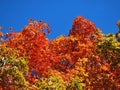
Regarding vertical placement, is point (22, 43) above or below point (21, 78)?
above

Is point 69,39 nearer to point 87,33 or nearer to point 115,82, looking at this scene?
point 87,33

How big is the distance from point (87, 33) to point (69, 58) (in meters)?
9.39

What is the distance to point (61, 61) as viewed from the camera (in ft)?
139

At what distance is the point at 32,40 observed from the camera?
134 feet

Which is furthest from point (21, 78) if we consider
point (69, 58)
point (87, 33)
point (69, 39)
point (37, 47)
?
point (87, 33)

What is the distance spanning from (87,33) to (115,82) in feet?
74.0

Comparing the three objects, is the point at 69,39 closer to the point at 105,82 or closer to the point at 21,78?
the point at 105,82

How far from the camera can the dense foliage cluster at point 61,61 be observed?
22172 millimetres

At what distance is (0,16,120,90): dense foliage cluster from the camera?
72.7 feet

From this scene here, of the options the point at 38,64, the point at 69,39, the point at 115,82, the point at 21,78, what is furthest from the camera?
the point at 69,39

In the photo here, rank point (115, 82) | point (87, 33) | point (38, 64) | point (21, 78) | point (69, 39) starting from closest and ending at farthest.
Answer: point (21, 78), point (115, 82), point (38, 64), point (69, 39), point (87, 33)

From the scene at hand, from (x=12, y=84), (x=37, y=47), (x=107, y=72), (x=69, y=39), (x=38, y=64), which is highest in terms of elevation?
(x=69, y=39)

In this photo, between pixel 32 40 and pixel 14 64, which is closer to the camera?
pixel 14 64

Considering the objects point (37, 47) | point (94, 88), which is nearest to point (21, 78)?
point (94, 88)
